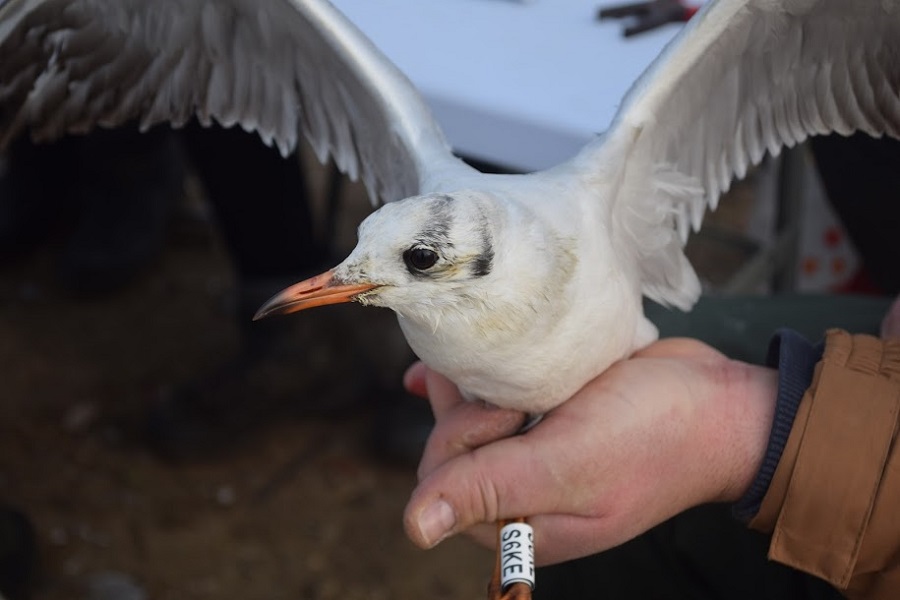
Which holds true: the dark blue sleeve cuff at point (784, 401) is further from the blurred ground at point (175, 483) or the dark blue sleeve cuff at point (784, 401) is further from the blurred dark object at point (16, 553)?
the blurred dark object at point (16, 553)

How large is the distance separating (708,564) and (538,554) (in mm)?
265

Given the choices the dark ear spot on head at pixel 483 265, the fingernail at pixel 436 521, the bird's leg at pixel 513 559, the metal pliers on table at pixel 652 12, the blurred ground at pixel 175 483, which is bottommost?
the blurred ground at pixel 175 483

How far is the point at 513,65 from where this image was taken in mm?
1616

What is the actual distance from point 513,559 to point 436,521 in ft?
0.30

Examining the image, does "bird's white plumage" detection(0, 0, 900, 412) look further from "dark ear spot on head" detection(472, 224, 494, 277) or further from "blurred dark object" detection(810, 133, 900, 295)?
"blurred dark object" detection(810, 133, 900, 295)

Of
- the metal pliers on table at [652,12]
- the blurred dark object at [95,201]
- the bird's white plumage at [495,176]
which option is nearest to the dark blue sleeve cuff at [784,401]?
the bird's white plumage at [495,176]

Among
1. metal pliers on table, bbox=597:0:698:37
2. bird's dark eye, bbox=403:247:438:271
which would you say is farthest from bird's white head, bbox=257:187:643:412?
metal pliers on table, bbox=597:0:698:37

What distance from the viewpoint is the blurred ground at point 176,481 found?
2168 millimetres

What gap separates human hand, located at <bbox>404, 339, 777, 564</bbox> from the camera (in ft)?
3.75

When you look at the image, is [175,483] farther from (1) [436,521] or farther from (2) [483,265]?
(2) [483,265]

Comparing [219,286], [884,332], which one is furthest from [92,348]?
[884,332]

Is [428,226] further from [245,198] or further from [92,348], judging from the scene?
[92,348]

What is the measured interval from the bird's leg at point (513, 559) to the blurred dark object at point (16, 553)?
1212 millimetres

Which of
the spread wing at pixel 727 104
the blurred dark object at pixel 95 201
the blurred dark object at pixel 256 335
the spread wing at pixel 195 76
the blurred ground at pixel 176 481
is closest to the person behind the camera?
the spread wing at pixel 727 104
